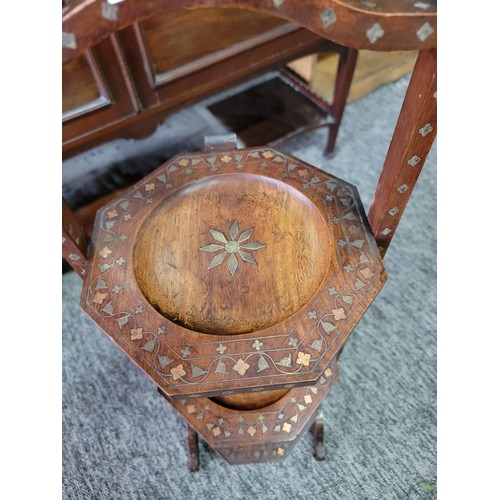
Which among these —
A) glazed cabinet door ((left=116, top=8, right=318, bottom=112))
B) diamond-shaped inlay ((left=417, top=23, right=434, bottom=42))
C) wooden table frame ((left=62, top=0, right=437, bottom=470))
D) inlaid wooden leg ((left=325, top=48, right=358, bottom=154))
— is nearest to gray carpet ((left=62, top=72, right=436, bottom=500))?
inlaid wooden leg ((left=325, top=48, right=358, bottom=154))

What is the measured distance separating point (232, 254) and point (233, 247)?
0.06ft

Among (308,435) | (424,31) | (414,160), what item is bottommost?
(308,435)

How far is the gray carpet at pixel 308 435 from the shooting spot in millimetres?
1260

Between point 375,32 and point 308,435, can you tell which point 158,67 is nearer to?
point 375,32

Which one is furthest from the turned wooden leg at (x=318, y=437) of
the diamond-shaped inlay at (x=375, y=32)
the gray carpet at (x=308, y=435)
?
the diamond-shaped inlay at (x=375, y=32)

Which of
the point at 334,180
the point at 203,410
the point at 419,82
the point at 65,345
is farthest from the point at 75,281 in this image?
the point at 419,82

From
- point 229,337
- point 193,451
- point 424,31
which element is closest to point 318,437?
point 193,451

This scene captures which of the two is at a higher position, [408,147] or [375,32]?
[375,32]

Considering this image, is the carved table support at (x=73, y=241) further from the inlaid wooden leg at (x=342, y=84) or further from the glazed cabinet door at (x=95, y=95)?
the inlaid wooden leg at (x=342, y=84)

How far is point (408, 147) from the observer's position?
0.76 meters

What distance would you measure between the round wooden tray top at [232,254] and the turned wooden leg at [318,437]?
53 centimetres

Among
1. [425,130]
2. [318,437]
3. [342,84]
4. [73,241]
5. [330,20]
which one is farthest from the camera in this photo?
[342,84]

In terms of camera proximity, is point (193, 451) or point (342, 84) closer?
point (193, 451)

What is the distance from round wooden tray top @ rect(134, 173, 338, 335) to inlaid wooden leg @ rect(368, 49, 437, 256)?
0.12 m
